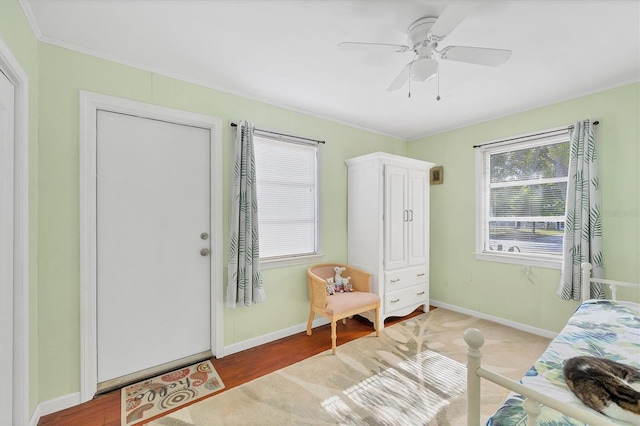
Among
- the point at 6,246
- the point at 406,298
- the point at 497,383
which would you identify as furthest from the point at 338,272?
the point at 6,246

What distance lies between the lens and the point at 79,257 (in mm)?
1898

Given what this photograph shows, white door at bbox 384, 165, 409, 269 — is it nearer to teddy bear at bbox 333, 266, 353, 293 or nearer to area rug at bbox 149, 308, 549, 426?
teddy bear at bbox 333, 266, 353, 293

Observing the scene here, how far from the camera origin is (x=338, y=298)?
2809mm

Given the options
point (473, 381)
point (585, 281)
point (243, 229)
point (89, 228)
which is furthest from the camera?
point (243, 229)

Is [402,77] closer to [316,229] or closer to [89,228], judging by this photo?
[316,229]

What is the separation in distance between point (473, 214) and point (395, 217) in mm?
1093

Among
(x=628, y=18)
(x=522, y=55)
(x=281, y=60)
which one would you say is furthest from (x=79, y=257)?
(x=628, y=18)

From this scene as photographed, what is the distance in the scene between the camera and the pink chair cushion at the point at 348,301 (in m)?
2.62

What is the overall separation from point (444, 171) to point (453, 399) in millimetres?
2746

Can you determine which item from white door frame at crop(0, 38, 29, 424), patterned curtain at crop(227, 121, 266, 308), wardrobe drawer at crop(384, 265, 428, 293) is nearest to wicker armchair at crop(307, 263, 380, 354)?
wardrobe drawer at crop(384, 265, 428, 293)

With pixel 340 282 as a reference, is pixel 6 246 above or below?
above

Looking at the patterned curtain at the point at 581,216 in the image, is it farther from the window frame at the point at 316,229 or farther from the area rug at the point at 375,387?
the window frame at the point at 316,229

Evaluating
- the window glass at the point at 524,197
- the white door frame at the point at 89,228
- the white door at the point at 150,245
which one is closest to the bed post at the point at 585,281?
the window glass at the point at 524,197

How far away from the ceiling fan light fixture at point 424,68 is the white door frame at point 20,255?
2140 mm
